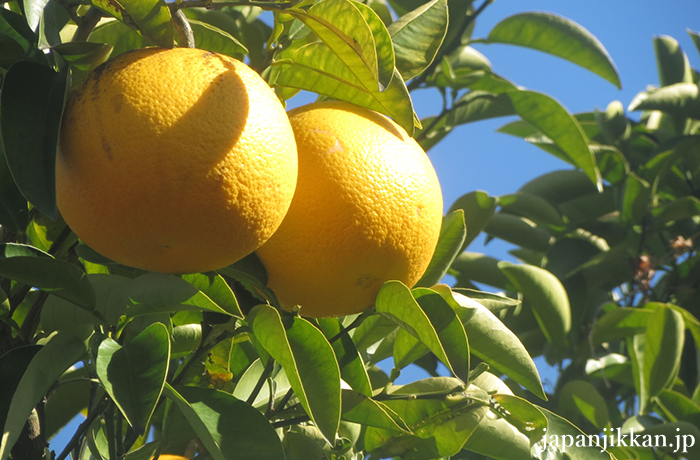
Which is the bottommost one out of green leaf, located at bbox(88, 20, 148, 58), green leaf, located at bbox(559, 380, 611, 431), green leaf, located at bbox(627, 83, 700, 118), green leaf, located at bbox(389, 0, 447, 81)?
green leaf, located at bbox(559, 380, 611, 431)

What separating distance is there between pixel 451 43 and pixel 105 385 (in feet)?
4.29

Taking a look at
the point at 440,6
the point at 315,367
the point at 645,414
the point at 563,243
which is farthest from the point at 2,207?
the point at 563,243

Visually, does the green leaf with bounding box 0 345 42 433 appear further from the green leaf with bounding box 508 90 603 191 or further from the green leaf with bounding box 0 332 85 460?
the green leaf with bounding box 508 90 603 191

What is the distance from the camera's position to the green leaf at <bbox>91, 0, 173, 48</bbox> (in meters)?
0.66

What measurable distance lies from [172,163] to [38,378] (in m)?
0.26

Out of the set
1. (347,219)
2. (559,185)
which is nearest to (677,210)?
(559,185)

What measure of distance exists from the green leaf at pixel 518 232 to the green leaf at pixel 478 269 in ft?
0.64

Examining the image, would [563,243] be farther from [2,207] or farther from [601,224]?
[2,207]

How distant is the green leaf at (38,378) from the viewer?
611mm

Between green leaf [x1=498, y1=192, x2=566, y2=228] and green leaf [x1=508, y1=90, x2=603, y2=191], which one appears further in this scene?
green leaf [x1=498, y1=192, x2=566, y2=228]

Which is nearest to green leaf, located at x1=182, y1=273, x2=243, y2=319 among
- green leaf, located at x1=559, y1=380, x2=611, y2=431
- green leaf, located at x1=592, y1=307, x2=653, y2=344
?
green leaf, located at x1=559, y1=380, x2=611, y2=431

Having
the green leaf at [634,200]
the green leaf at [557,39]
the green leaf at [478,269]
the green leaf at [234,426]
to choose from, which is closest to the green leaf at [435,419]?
the green leaf at [234,426]

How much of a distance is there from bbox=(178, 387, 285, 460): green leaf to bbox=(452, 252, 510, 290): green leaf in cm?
117

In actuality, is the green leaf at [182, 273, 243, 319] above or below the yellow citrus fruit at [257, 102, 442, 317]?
below
